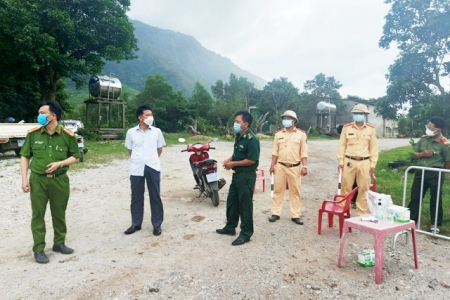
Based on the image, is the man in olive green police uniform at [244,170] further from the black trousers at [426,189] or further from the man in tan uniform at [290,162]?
the black trousers at [426,189]

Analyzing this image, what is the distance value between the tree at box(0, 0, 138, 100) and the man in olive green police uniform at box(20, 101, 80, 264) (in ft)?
50.9

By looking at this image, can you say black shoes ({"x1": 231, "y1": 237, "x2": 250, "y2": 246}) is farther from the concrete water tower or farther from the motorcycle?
the concrete water tower

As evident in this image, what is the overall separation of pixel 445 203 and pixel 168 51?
160 m

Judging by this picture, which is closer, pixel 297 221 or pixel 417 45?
pixel 297 221

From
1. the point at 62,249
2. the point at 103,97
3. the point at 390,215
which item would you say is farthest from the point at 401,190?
the point at 103,97

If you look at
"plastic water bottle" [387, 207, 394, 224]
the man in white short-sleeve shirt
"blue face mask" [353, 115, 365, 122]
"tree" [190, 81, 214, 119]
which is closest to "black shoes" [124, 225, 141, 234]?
the man in white short-sleeve shirt

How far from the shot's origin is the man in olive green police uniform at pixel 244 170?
4.19 meters

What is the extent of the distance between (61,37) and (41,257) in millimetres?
18278

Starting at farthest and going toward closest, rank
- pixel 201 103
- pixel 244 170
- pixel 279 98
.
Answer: pixel 201 103 → pixel 279 98 → pixel 244 170

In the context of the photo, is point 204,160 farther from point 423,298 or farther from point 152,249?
point 423,298

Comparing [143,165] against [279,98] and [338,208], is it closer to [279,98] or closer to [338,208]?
[338,208]

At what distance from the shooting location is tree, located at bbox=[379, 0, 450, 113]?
9914 millimetres

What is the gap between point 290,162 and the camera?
5.02m

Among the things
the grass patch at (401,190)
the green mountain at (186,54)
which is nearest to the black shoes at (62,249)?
the grass patch at (401,190)
